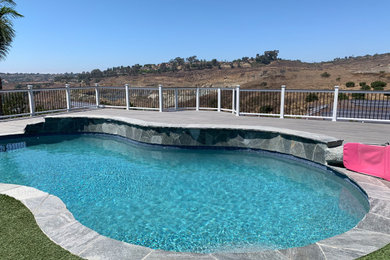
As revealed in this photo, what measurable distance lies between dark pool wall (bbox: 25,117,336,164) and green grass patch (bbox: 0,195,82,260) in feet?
16.4

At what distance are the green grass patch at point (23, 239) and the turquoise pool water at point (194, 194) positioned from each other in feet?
3.13

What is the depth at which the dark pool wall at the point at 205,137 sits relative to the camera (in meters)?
6.89

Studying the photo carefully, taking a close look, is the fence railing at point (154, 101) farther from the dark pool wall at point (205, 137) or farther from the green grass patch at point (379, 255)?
the green grass patch at point (379, 255)

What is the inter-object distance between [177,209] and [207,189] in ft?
3.43

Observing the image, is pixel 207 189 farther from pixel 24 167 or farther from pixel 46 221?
pixel 24 167

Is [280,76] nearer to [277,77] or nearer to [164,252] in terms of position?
[277,77]

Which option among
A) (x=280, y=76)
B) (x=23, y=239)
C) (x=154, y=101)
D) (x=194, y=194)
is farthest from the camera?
(x=280, y=76)

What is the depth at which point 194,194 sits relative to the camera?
543cm

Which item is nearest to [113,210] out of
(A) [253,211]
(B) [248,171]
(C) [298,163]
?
(A) [253,211]

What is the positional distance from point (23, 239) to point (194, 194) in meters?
3.02

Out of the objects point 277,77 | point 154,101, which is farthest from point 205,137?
point 277,77

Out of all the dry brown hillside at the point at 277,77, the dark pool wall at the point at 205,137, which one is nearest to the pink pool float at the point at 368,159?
the dark pool wall at the point at 205,137

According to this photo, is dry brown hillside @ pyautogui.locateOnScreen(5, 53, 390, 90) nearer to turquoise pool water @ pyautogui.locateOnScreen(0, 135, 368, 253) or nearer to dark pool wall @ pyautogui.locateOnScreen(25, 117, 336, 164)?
dark pool wall @ pyautogui.locateOnScreen(25, 117, 336, 164)

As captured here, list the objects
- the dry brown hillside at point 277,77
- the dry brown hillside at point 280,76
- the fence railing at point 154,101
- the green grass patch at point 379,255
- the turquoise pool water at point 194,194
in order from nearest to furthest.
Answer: the green grass patch at point 379,255
the turquoise pool water at point 194,194
the fence railing at point 154,101
the dry brown hillside at point 277,77
the dry brown hillside at point 280,76
